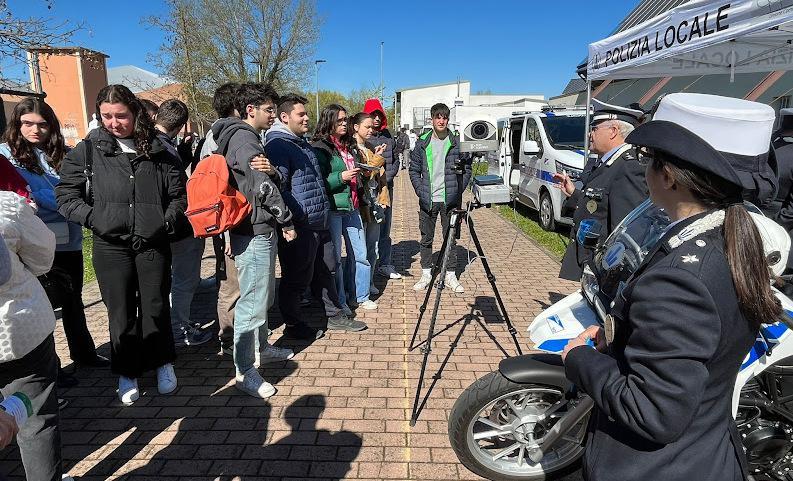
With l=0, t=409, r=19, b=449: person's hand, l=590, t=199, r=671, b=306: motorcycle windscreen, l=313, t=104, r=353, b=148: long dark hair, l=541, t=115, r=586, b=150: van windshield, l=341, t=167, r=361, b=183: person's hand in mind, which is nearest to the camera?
l=0, t=409, r=19, b=449: person's hand

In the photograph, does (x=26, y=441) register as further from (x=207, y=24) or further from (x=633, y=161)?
(x=207, y=24)

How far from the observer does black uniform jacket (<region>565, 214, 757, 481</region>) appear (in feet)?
3.75

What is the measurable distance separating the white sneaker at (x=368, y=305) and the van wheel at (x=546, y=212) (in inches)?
202

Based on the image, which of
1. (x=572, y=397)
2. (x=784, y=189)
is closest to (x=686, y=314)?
(x=572, y=397)

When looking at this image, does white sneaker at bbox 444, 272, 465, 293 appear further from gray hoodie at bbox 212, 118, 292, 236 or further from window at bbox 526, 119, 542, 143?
window at bbox 526, 119, 542, 143

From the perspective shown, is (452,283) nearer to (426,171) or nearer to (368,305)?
(368,305)

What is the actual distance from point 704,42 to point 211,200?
188 inches

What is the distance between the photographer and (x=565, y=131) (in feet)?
31.0

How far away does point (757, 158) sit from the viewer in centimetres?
125

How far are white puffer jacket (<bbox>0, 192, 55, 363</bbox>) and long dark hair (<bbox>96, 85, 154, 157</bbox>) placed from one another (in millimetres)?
1009

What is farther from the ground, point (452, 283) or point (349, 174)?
point (349, 174)

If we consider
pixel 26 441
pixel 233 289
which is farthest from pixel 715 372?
pixel 233 289

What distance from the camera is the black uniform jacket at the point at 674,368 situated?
114cm

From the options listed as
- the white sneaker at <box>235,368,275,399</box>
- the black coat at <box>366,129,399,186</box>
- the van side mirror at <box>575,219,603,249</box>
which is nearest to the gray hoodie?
the white sneaker at <box>235,368,275,399</box>
